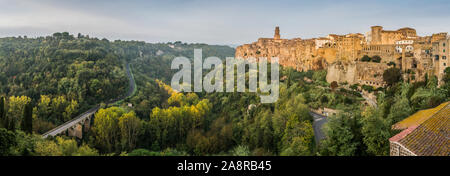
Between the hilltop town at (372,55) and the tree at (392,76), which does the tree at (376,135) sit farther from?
the tree at (392,76)

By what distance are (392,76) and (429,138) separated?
48.7 feet

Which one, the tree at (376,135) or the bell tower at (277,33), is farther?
the bell tower at (277,33)

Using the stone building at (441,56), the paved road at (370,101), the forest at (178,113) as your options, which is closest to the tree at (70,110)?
the forest at (178,113)

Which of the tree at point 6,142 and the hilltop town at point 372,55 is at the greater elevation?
the hilltop town at point 372,55

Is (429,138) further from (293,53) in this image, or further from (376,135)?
(293,53)

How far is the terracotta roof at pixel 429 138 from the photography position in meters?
10.2

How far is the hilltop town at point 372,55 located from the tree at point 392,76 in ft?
1.81

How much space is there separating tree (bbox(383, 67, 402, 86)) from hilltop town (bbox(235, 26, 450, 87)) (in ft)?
1.81

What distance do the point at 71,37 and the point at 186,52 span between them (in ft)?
148

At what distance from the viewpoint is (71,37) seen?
62.4m

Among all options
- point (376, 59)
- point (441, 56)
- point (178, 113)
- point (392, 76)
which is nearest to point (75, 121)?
point (178, 113)

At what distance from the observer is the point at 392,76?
24531mm
